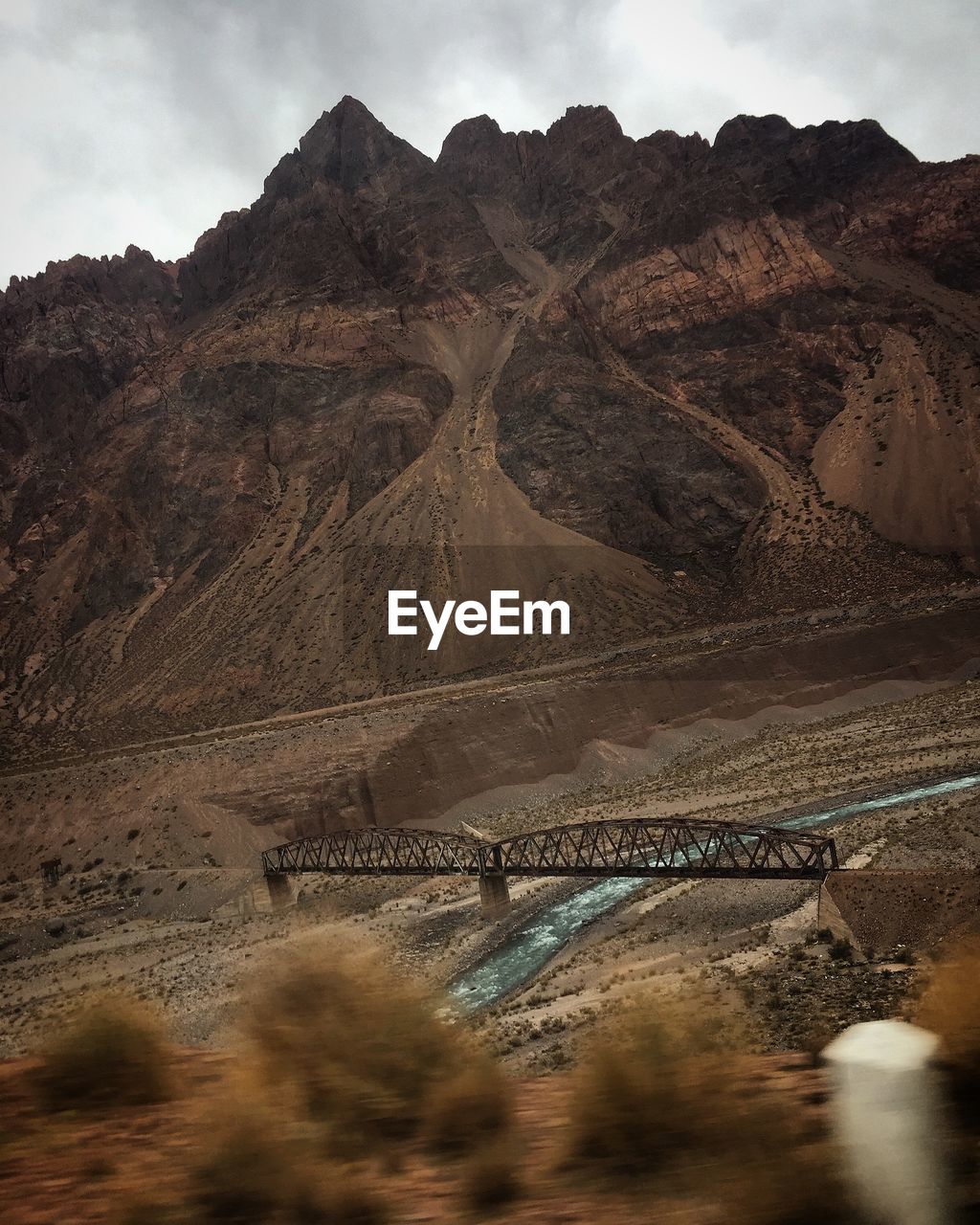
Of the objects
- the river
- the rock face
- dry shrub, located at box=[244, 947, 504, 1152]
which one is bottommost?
the river

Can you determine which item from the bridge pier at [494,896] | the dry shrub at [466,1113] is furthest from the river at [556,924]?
the dry shrub at [466,1113]

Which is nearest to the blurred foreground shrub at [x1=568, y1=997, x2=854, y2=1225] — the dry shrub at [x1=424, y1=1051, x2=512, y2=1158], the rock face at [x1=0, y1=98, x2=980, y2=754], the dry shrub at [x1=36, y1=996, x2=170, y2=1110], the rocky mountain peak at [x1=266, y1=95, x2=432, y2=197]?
the dry shrub at [x1=424, y1=1051, x2=512, y2=1158]

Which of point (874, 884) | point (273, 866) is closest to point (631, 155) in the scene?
point (273, 866)

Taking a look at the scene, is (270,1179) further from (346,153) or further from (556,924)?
(346,153)

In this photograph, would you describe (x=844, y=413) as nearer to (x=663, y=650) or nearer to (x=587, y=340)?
(x=587, y=340)

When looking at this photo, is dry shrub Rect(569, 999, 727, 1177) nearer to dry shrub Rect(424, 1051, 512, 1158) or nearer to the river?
dry shrub Rect(424, 1051, 512, 1158)

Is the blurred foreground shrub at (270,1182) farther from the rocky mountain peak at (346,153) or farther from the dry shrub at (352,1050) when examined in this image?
the rocky mountain peak at (346,153)
